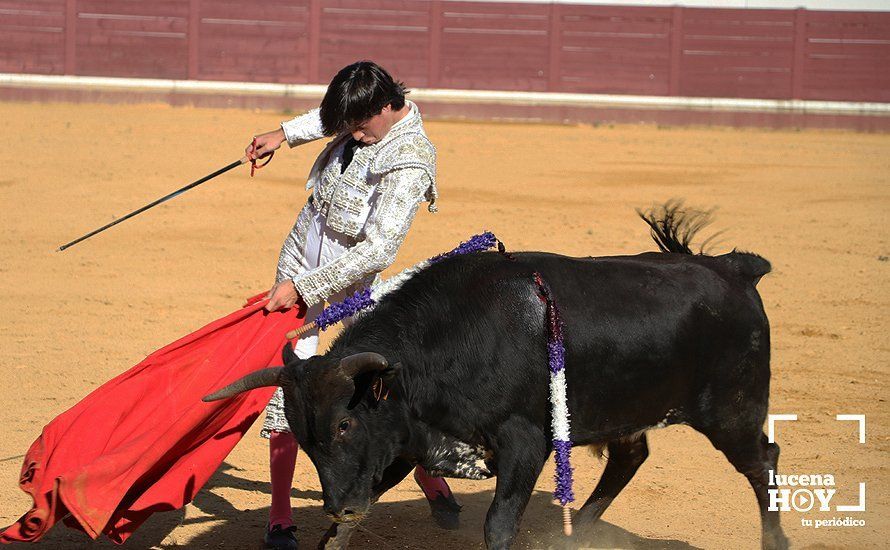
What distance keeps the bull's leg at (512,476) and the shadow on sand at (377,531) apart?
78 centimetres

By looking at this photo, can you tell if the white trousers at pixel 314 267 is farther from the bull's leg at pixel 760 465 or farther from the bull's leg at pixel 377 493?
the bull's leg at pixel 760 465

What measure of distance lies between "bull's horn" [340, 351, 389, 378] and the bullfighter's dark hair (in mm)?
687

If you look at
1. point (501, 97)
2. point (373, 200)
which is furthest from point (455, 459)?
point (501, 97)

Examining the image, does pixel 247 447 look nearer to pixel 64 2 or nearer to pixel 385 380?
pixel 385 380

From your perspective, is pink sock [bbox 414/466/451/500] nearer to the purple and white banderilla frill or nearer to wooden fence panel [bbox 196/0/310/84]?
Answer: the purple and white banderilla frill

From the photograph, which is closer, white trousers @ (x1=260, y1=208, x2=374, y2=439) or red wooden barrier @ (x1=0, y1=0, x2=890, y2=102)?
white trousers @ (x1=260, y1=208, x2=374, y2=439)

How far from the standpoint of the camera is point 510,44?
1686 cm

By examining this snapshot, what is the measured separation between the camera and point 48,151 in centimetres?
1137

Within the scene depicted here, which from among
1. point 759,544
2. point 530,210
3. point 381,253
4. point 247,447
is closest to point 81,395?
point 247,447

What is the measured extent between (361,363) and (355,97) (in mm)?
748

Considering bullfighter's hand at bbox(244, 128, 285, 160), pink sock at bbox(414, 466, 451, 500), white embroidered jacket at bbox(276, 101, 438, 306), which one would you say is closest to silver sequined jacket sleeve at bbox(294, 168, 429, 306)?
white embroidered jacket at bbox(276, 101, 438, 306)

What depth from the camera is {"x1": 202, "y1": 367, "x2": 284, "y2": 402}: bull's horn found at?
3.04 m

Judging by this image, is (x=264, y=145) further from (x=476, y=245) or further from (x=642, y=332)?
(x=642, y=332)

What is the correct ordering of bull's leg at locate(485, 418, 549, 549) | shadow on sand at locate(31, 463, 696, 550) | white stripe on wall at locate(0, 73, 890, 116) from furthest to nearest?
white stripe on wall at locate(0, 73, 890, 116), shadow on sand at locate(31, 463, 696, 550), bull's leg at locate(485, 418, 549, 549)
